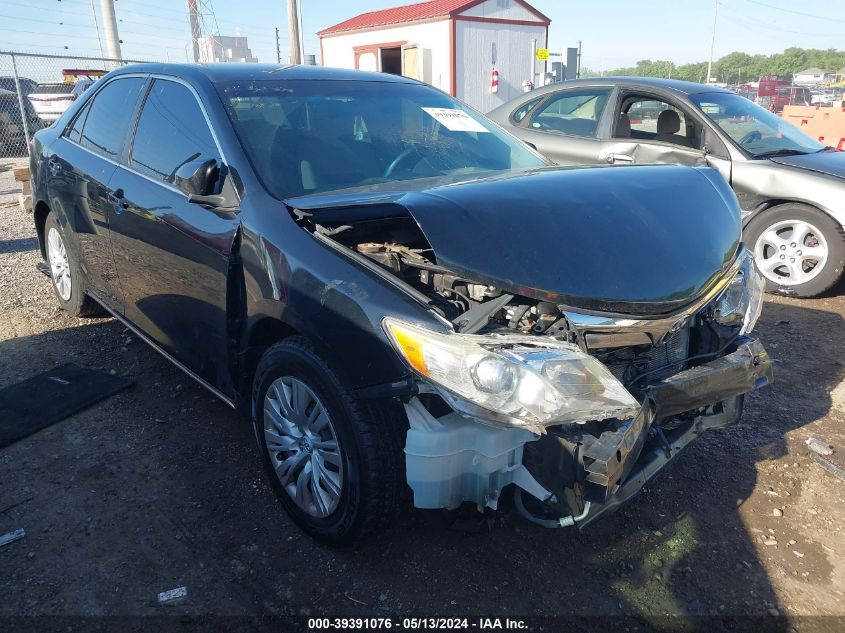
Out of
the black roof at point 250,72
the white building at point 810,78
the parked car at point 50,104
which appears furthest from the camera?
the white building at point 810,78

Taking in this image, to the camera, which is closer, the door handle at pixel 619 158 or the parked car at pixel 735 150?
the parked car at pixel 735 150

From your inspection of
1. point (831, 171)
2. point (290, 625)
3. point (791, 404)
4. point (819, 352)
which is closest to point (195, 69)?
point (290, 625)

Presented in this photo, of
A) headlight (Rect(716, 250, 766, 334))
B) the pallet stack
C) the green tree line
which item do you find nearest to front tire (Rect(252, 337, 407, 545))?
headlight (Rect(716, 250, 766, 334))

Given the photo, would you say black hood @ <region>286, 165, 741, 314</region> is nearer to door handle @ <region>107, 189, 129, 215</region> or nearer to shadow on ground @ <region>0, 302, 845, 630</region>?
shadow on ground @ <region>0, 302, 845, 630</region>

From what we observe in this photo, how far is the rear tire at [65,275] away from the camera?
4500 mm

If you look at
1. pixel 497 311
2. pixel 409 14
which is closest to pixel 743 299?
pixel 497 311

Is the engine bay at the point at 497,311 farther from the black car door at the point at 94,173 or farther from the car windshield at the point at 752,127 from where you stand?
the car windshield at the point at 752,127

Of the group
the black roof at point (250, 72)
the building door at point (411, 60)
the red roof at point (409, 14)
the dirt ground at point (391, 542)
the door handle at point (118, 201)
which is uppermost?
the red roof at point (409, 14)

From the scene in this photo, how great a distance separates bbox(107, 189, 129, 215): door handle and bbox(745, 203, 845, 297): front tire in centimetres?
493

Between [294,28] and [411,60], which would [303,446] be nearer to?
[294,28]

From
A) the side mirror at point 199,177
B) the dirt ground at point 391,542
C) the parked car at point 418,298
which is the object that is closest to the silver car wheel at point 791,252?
the dirt ground at point 391,542

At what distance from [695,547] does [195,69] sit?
320 cm

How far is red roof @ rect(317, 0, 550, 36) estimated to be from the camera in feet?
63.8

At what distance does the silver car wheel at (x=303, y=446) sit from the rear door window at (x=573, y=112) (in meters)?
4.75
